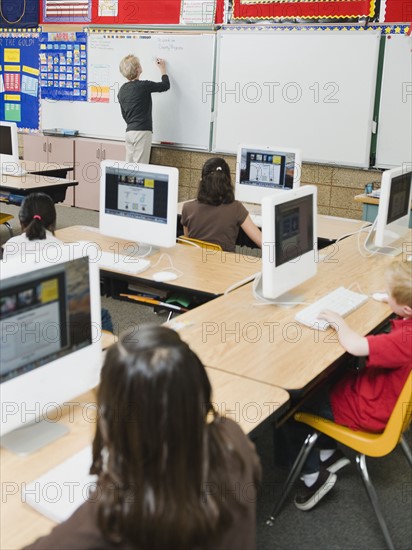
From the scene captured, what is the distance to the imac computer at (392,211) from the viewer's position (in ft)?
11.5

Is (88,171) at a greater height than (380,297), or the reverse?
(88,171)

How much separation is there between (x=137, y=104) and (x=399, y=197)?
3.84 m

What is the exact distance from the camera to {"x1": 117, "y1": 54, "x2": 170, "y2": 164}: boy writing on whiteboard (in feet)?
22.5

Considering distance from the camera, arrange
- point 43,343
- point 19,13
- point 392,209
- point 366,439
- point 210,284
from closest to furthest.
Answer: point 43,343 → point 366,439 → point 210,284 → point 392,209 → point 19,13

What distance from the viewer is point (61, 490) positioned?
1.54 meters

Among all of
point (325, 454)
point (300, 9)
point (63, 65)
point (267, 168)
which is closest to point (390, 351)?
point (325, 454)

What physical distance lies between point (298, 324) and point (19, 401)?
1.33 metres

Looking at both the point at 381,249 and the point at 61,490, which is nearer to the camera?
the point at 61,490

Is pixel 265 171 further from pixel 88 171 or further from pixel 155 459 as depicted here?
pixel 155 459

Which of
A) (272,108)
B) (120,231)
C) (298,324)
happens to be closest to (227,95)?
(272,108)

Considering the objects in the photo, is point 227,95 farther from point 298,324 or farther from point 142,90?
point 298,324

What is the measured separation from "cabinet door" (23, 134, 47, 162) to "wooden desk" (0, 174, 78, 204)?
2.28 metres

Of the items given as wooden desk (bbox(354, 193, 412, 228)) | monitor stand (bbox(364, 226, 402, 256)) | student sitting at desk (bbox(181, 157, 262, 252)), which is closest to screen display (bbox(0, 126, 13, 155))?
student sitting at desk (bbox(181, 157, 262, 252))

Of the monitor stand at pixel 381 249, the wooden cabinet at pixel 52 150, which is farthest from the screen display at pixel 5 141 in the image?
the monitor stand at pixel 381 249
